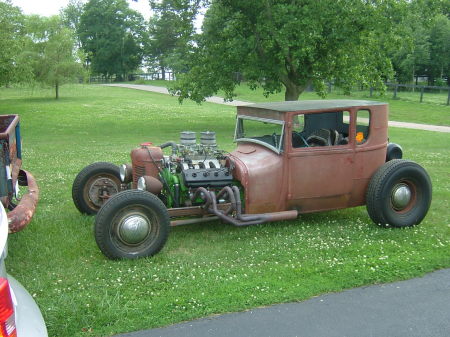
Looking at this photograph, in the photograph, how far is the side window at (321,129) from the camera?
19.6ft

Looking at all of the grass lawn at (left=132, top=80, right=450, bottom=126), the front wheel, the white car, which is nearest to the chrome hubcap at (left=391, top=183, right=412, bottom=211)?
the front wheel

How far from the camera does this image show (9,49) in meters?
21.6

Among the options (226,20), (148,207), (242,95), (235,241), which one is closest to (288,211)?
(235,241)

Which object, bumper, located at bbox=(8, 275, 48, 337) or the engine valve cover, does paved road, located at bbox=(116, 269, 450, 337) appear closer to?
bumper, located at bbox=(8, 275, 48, 337)

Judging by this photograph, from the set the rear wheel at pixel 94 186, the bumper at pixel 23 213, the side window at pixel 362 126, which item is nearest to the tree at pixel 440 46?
the side window at pixel 362 126

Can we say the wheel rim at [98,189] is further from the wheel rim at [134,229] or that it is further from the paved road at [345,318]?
the paved road at [345,318]

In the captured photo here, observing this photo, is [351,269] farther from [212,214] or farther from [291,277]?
[212,214]

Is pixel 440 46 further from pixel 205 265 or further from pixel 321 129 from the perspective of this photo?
pixel 205 265

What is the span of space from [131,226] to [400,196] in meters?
3.24

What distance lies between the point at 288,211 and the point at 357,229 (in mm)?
A: 960

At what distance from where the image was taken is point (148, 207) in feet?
16.1

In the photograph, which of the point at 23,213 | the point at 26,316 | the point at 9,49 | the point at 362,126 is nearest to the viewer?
the point at 26,316

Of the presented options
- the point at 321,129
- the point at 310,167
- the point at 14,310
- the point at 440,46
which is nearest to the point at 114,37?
the point at 440,46

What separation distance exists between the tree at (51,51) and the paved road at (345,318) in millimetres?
34068
